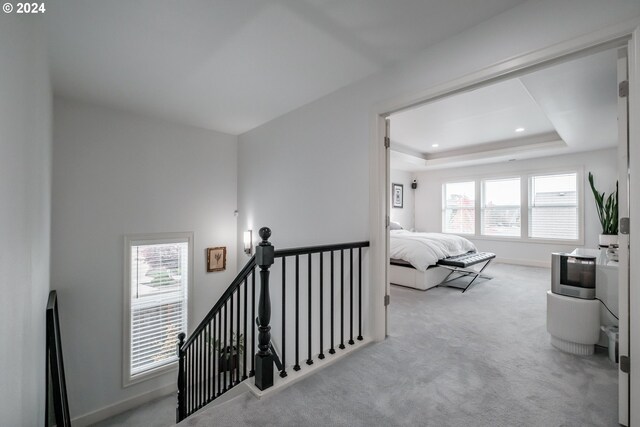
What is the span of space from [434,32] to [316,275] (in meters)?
2.35

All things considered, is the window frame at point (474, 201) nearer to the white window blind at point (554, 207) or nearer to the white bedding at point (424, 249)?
the white window blind at point (554, 207)

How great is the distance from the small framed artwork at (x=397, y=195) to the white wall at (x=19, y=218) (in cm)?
681

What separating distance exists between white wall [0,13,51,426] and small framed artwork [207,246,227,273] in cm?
246

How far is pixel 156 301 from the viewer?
3.86 m

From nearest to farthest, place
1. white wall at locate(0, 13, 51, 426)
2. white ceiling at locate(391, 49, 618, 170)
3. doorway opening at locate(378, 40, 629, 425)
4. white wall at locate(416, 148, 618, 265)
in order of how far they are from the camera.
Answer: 1. white wall at locate(0, 13, 51, 426)
2. doorway opening at locate(378, 40, 629, 425)
3. white ceiling at locate(391, 49, 618, 170)
4. white wall at locate(416, 148, 618, 265)

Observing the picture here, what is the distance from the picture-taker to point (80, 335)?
3.28m

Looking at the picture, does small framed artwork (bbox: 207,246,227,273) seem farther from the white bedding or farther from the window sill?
the white bedding

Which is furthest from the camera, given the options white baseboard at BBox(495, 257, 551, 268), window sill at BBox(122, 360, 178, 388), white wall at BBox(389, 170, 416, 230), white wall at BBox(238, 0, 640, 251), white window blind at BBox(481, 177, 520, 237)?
white wall at BBox(389, 170, 416, 230)

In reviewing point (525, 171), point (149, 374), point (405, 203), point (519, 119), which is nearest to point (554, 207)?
point (525, 171)

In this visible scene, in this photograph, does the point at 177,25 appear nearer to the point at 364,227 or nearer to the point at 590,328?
the point at 364,227

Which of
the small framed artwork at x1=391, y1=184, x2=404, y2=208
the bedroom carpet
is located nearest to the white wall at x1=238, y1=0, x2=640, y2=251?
the bedroom carpet

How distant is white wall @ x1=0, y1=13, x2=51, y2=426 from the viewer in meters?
1.08

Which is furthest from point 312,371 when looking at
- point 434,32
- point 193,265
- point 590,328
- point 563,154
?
point 563,154

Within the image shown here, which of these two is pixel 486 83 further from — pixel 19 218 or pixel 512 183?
pixel 512 183
